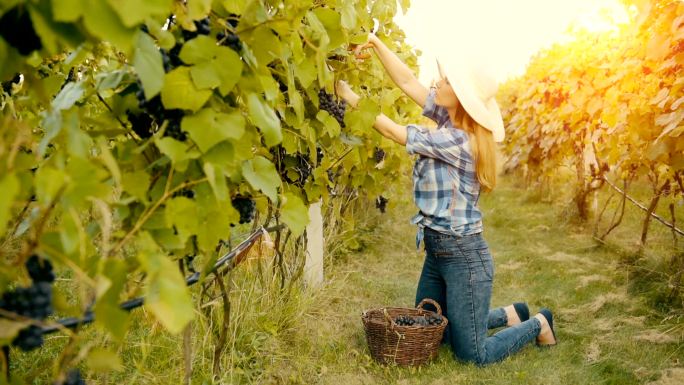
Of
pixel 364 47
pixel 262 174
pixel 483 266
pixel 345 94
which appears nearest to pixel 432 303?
pixel 483 266

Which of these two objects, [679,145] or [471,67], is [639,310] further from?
[471,67]

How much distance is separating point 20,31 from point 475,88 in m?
2.30

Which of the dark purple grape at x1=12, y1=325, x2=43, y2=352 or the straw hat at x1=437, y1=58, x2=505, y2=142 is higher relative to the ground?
the straw hat at x1=437, y1=58, x2=505, y2=142

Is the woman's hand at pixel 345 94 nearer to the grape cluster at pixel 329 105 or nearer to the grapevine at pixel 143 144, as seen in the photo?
the grape cluster at pixel 329 105

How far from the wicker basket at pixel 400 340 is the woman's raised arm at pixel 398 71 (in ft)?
3.55

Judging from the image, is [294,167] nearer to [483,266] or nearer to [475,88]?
[475,88]

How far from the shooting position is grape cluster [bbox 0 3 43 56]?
0.95 meters

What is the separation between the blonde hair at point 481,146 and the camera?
2.91m

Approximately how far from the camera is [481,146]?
9.54ft

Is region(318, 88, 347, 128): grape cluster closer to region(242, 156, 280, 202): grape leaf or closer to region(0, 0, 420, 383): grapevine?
region(0, 0, 420, 383): grapevine

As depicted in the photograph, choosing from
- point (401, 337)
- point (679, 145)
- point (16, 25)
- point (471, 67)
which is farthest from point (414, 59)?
point (16, 25)

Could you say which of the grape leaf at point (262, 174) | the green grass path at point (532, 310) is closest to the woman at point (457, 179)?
the green grass path at point (532, 310)

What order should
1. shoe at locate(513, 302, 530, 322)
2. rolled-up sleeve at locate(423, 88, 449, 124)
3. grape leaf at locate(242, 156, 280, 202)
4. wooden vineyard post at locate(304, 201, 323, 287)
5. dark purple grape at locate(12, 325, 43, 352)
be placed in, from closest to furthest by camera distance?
1. dark purple grape at locate(12, 325, 43, 352)
2. grape leaf at locate(242, 156, 280, 202)
3. rolled-up sleeve at locate(423, 88, 449, 124)
4. shoe at locate(513, 302, 530, 322)
5. wooden vineyard post at locate(304, 201, 323, 287)

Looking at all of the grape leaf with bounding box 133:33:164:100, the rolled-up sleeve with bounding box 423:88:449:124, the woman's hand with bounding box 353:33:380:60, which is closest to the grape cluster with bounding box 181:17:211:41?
the grape leaf with bounding box 133:33:164:100
